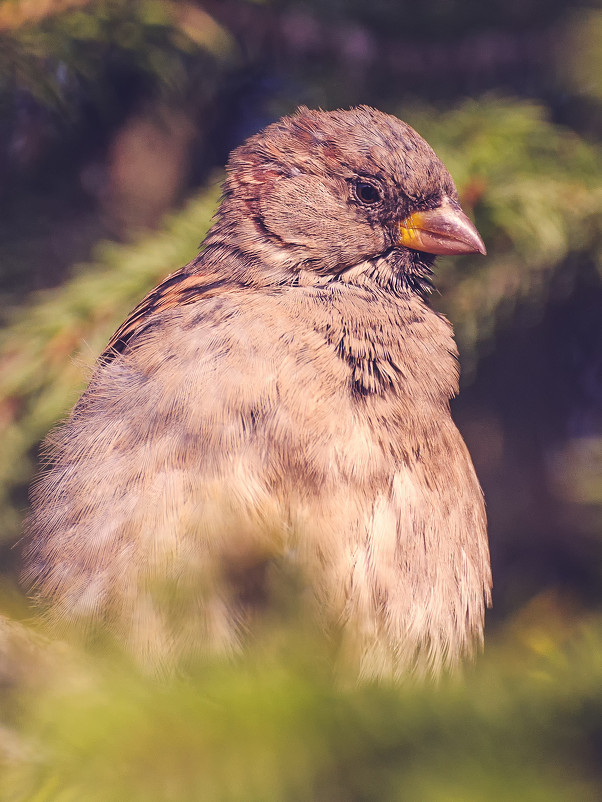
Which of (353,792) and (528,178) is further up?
(528,178)

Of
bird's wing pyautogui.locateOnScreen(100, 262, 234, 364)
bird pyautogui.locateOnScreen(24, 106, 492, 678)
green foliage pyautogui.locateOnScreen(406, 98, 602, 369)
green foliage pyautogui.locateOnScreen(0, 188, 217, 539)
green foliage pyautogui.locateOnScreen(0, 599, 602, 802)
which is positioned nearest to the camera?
green foliage pyautogui.locateOnScreen(0, 599, 602, 802)

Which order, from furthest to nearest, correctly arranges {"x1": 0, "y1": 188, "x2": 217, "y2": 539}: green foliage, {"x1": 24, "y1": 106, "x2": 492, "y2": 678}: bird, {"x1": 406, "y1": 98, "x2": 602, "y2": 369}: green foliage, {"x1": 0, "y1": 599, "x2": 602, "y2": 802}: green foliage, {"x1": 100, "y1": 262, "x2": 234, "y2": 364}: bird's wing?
{"x1": 0, "y1": 188, "x2": 217, "y2": 539}: green foliage → {"x1": 406, "y1": 98, "x2": 602, "y2": 369}: green foliage → {"x1": 100, "y1": 262, "x2": 234, "y2": 364}: bird's wing → {"x1": 24, "y1": 106, "x2": 492, "y2": 678}: bird → {"x1": 0, "y1": 599, "x2": 602, "y2": 802}: green foliage

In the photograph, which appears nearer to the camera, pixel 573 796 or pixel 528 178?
pixel 573 796

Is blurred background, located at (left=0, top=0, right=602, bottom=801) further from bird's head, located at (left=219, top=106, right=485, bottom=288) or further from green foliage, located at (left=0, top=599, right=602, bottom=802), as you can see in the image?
bird's head, located at (left=219, top=106, right=485, bottom=288)

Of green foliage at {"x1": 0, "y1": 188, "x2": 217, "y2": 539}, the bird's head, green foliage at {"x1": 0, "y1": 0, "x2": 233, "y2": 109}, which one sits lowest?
green foliage at {"x1": 0, "y1": 188, "x2": 217, "y2": 539}

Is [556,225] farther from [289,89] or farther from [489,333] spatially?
[289,89]

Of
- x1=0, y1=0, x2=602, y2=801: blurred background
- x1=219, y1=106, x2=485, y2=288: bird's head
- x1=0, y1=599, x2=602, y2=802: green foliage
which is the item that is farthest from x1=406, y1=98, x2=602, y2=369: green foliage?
x1=0, y1=599, x2=602, y2=802: green foliage

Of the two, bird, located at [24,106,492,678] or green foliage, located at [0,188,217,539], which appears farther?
green foliage, located at [0,188,217,539]

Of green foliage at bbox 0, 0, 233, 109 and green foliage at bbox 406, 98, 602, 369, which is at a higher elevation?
green foliage at bbox 0, 0, 233, 109

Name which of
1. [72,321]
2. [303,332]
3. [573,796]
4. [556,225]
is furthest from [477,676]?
[72,321]
